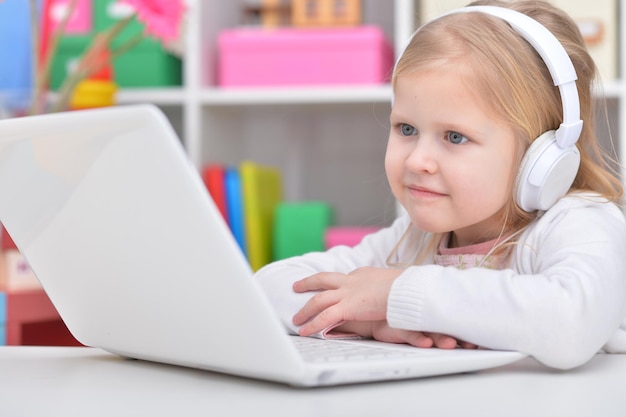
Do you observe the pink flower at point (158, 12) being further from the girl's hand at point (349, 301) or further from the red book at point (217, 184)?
the girl's hand at point (349, 301)

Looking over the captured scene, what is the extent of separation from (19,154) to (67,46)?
5.83 feet

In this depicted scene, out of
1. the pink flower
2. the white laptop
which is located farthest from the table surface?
the pink flower

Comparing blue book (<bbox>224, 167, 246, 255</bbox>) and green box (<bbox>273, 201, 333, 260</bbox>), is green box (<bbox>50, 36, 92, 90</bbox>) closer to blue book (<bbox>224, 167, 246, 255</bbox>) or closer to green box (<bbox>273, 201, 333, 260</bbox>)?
blue book (<bbox>224, 167, 246, 255</bbox>)

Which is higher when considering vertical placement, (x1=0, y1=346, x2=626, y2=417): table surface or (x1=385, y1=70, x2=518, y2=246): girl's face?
(x1=385, y1=70, x2=518, y2=246): girl's face

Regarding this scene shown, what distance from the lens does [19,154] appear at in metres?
0.66

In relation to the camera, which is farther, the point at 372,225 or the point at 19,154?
the point at 372,225

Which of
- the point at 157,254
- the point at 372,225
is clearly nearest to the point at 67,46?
the point at 372,225

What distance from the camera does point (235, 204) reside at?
2201 mm

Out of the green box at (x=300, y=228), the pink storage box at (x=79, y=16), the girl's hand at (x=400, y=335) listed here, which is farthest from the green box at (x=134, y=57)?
the girl's hand at (x=400, y=335)

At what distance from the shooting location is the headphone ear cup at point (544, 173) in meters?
0.88

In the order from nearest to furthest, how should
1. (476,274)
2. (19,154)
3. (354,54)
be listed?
1. (19,154)
2. (476,274)
3. (354,54)

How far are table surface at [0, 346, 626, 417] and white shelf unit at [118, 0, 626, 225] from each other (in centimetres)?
155

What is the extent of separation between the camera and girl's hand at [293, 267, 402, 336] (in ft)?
2.67

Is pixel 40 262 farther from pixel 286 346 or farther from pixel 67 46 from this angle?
pixel 67 46
